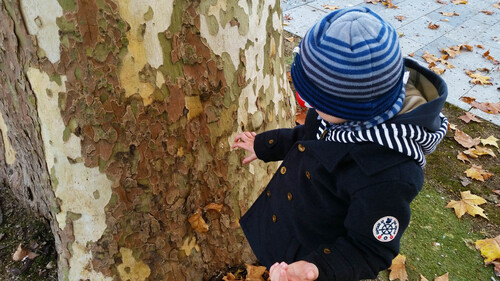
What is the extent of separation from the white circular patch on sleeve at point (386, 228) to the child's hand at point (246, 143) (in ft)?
2.39

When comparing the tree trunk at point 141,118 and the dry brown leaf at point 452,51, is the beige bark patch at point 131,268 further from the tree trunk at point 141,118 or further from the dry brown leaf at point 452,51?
the dry brown leaf at point 452,51

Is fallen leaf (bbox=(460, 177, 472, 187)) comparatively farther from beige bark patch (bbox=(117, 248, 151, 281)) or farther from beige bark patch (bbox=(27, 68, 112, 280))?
beige bark patch (bbox=(27, 68, 112, 280))

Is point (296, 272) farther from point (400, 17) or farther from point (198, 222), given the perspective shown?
point (400, 17)

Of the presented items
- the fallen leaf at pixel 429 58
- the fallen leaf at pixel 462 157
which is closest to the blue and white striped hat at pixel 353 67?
the fallen leaf at pixel 462 157

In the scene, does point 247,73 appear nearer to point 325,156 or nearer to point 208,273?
point 325,156

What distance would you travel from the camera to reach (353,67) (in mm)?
1167

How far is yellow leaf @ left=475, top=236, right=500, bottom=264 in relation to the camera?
263 cm

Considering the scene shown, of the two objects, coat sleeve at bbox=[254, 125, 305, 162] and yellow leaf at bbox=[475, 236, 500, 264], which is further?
yellow leaf at bbox=[475, 236, 500, 264]

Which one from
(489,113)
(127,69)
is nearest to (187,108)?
(127,69)

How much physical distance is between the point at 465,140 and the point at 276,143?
250 cm

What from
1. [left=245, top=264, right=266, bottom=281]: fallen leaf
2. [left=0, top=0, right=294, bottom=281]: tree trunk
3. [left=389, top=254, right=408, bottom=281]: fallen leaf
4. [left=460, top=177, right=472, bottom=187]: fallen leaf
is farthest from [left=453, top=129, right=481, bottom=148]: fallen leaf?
[left=245, top=264, right=266, bottom=281]: fallen leaf

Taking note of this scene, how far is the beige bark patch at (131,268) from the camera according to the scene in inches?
74.2

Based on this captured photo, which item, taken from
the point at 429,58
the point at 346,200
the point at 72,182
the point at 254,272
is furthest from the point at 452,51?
the point at 72,182

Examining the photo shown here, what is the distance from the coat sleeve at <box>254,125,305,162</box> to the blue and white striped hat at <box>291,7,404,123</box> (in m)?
0.49
